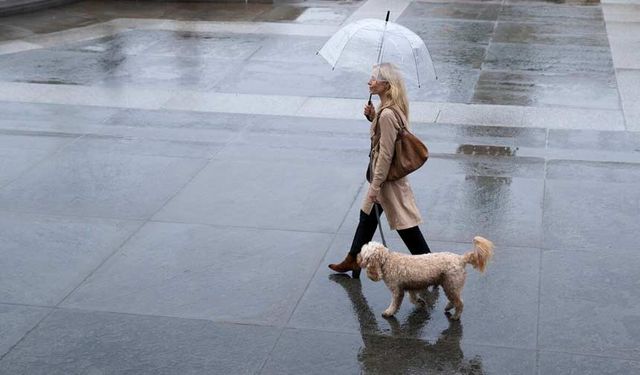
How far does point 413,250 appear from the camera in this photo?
24.0 ft

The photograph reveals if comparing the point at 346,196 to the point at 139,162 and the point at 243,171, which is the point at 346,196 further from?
the point at 139,162

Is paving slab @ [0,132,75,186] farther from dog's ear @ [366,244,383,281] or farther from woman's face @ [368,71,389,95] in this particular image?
dog's ear @ [366,244,383,281]

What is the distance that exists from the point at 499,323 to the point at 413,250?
919mm

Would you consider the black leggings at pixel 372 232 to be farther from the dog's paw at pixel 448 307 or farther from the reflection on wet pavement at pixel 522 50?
A: the reflection on wet pavement at pixel 522 50

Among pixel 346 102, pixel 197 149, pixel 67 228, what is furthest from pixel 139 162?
pixel 346 102

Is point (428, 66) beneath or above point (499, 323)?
above

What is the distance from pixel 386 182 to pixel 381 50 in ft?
3.28

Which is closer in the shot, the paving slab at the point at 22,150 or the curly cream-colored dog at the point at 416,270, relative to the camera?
the curly cream-colored dog at the point at 416,270

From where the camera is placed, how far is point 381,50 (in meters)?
6.99

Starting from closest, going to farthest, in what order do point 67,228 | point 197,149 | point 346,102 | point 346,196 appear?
point 67,228 < point 346,196 < point 197,149 < point 346,102

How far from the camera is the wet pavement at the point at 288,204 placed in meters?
6.57

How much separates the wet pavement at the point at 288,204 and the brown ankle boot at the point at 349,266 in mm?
81

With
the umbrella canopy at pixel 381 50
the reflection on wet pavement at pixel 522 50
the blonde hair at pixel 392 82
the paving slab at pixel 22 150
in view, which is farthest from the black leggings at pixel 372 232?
the reflection on wet pavement at pixel 522 50

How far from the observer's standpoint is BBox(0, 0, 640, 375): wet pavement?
259 inches
